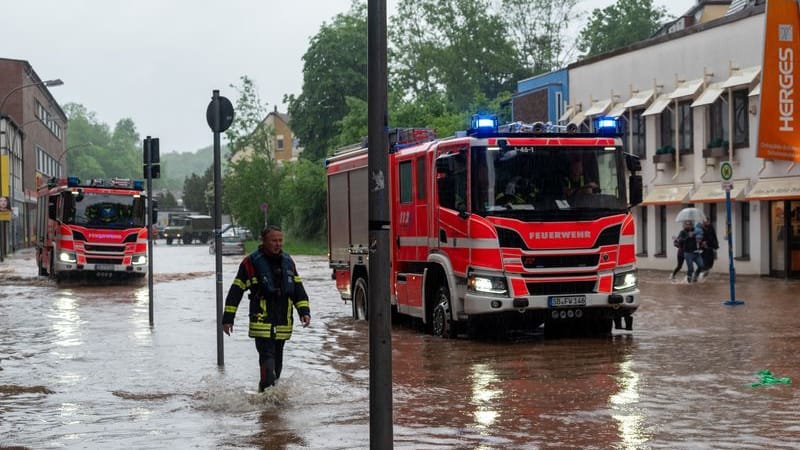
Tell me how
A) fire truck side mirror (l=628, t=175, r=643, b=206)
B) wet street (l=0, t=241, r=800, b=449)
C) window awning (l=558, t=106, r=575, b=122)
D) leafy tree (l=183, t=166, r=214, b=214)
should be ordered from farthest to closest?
leafy tree (l=183, t=166, r=214, b=214) < window awning (l=558, t=106, r=575, b=122) < fire truck side mirror (l=628, t=175, r=643, b=206) < wet street (l=0, t=241, r=800, b=449)

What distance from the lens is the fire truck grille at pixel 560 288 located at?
15773 millimetres

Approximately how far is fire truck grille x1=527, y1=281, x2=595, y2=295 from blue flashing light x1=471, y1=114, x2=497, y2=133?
215 cm

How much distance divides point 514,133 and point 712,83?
76.0ft

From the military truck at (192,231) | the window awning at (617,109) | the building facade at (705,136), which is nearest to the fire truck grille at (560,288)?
the building facade at (705,136)

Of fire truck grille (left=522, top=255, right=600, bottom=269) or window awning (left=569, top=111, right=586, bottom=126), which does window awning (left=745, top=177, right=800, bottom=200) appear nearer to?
window awning (left=569, top=111, right=586, bottom=126)

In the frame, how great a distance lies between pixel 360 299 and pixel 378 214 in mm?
13481

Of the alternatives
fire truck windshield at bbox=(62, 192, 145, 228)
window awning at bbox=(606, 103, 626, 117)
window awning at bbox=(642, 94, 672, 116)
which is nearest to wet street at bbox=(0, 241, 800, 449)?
fire truck windshield at bbox=(62, 192, 145, 228)

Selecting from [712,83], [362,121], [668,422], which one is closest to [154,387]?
[668,422]

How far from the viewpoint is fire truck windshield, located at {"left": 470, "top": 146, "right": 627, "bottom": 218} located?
15766mm

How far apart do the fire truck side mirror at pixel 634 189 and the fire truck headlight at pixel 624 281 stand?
982 mm

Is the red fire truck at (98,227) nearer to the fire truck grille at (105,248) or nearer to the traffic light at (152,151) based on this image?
the fire truck grille at (105,248)

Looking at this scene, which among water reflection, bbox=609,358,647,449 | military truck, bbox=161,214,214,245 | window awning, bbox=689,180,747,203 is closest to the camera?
water reflection, bbox=609,358,647,449

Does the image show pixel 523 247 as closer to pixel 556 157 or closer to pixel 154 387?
pixel 556 157

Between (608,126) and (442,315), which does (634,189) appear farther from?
(442,315)
